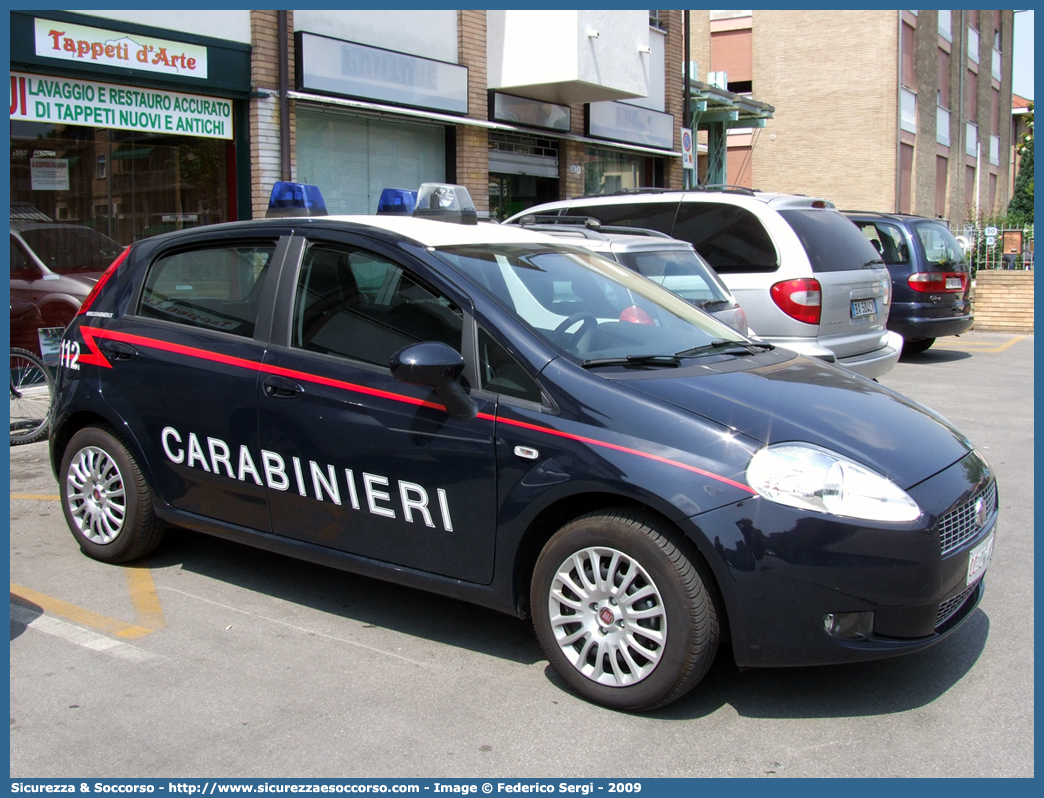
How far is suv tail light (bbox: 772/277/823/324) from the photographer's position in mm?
8305

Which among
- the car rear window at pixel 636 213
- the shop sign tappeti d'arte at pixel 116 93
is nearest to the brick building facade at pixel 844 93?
the car rear window at pixel 636 213

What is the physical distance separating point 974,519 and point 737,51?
35339mm

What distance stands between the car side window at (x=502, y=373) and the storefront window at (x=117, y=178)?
747cm

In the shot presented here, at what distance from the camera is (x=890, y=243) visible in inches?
553

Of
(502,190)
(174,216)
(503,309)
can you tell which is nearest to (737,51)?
(502,190)

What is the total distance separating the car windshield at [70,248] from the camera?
975 cm

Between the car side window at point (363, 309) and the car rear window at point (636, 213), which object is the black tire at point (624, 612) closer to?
the car side window at point (363, 309)

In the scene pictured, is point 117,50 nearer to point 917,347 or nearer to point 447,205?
point 447,205

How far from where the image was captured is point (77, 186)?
10.2 m

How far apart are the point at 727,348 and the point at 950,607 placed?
1.42 metres

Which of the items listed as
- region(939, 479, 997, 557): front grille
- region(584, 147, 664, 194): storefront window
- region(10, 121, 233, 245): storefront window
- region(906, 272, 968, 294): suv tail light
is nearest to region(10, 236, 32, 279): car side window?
region(10, 121, 233, 245): storefront window

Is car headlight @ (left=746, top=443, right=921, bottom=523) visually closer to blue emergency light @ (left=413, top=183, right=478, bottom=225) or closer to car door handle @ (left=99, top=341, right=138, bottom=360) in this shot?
blue emergency light @ (left=413, top=183, right=478, bottom=225)

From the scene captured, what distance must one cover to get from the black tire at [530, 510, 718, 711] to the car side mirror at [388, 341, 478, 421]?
0.60 metres
